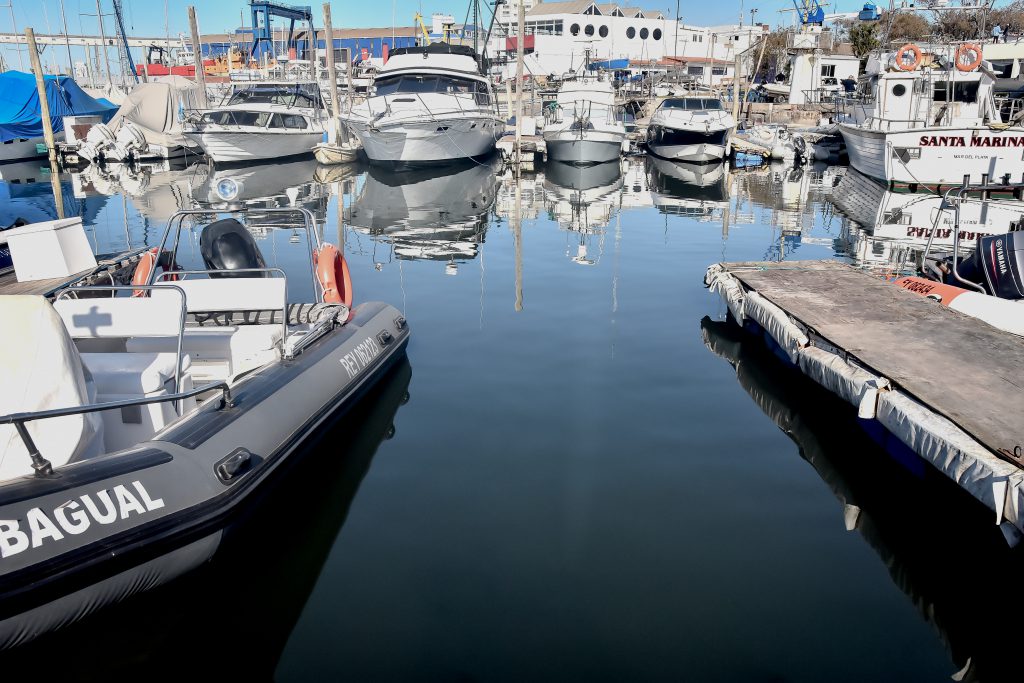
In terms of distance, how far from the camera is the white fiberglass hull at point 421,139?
24.2m

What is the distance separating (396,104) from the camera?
24.6 meters

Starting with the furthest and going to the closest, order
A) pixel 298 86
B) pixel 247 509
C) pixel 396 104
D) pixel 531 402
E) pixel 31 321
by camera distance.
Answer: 1. pixel 298 86
2. pixel 396 104
3. pixel 531 402
4. pixel 247 509
5. pixel 31 321

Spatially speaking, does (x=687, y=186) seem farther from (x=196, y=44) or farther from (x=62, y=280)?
(x=196, y=44)

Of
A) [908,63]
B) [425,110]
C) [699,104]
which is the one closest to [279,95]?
[425,110]

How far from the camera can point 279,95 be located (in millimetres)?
29812

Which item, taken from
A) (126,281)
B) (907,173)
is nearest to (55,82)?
(126,281)

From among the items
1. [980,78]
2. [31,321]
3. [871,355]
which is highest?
[980,78]

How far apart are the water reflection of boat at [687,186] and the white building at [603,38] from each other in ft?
109

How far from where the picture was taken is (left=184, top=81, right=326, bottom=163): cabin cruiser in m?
26.2

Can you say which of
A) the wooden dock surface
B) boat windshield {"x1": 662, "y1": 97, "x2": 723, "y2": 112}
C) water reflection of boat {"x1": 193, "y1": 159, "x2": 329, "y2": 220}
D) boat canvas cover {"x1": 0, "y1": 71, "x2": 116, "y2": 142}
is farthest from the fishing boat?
boat canvas cover {"x1": 0, "y1": 71, "x2": 116, "y2": 142}

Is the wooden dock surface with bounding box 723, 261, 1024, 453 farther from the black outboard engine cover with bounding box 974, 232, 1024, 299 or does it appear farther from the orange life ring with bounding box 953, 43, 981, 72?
the orange life ring with bounding box 953, 43, 981, 72

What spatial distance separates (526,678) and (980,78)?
2378 cm

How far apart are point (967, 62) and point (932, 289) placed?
1704cm

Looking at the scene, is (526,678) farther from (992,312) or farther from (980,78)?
(980,78)
